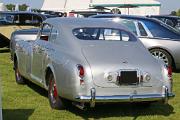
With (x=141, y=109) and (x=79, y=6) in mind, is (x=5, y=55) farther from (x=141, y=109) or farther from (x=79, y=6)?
(x=79, y=6)

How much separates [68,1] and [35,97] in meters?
85.7

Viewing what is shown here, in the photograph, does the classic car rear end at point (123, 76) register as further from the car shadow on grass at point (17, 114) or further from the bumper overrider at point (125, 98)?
the car shadow on grass at point (17, 114)

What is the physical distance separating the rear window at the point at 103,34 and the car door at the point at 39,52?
0.77 meters

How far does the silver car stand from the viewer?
24.4ft

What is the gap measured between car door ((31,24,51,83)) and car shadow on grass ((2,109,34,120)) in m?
0.92

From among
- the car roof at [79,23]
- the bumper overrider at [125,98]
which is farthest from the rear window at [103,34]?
the bumper overrider at [125,98]

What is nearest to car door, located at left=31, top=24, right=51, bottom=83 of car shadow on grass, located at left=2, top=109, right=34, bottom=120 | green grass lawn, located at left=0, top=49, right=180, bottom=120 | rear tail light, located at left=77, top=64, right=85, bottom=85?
green grass lawn, located at left=0, top=49, right=180, bottom=120

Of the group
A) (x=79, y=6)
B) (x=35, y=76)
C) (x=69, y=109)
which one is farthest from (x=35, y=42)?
(x=79, y=6)

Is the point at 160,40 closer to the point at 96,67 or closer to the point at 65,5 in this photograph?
the point at 96,67

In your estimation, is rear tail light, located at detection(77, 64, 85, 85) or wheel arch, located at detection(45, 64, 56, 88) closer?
rear tail light, located at detection(77, 64, 85, 85)

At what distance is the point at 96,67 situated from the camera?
748 centimetres

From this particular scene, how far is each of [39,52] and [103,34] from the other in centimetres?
126

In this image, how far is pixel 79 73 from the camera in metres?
7.42

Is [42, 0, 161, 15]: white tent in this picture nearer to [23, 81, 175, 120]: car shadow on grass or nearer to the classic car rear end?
[23, 81, 175, 120]: car shadow on grass
